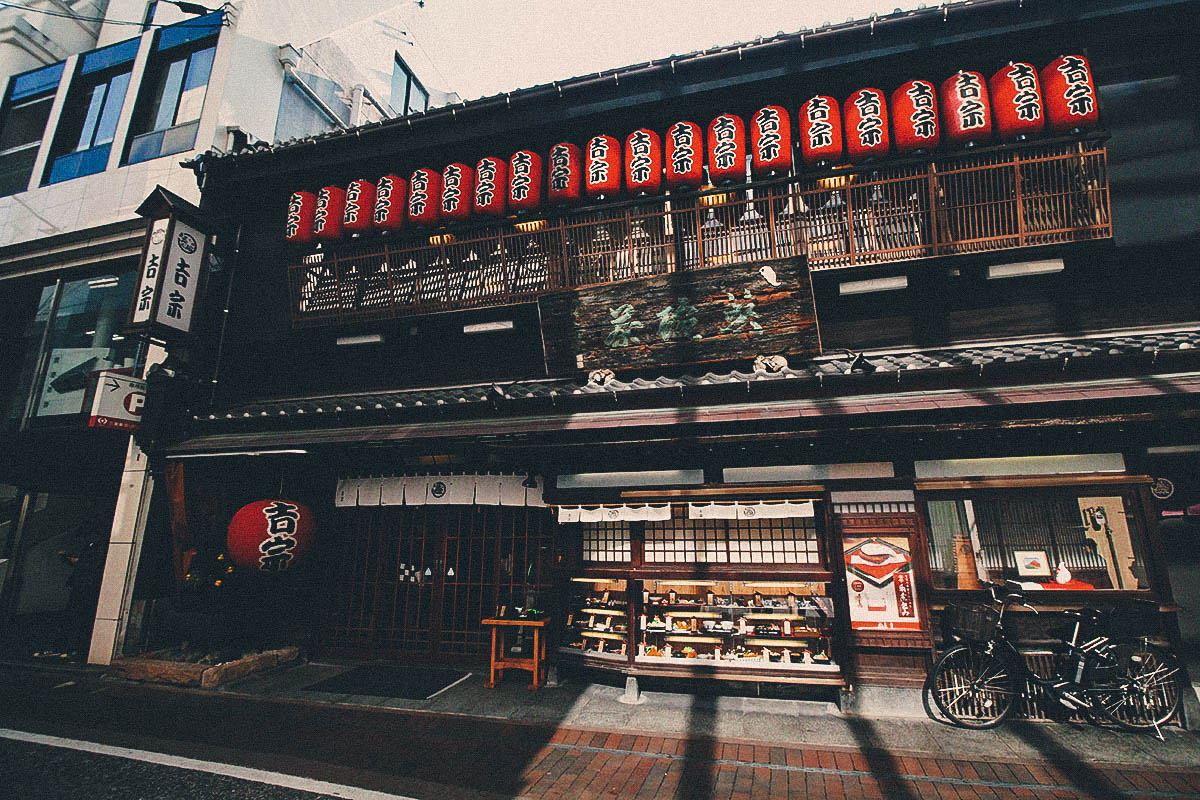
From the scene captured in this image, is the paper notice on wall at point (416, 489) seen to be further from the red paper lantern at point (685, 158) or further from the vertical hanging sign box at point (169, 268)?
the red paper lantern at point (685, 158)

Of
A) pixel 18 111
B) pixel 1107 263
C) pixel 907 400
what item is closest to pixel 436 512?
pixel 907 400

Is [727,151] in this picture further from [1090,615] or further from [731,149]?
[1090,615]

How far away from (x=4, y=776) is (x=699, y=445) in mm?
9798

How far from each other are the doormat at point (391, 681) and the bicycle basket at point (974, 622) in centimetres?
837

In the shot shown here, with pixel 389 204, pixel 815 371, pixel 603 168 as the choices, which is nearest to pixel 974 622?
pixel 815 371

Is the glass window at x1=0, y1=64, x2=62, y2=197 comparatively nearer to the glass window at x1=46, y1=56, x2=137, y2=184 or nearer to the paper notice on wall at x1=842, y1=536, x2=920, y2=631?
the glass window at x1=46, y1=56, x2=137, y2=184

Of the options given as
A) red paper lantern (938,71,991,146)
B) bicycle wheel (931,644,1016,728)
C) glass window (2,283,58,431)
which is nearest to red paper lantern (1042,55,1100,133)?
red paper lantern (938,71,991,146)

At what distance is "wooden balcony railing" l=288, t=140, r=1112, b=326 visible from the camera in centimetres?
860

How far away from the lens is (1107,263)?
882 cm

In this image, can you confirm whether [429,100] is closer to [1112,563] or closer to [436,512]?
[436,512]

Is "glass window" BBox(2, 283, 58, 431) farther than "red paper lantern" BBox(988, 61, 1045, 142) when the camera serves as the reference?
Yes

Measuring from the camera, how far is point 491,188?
11.0 m

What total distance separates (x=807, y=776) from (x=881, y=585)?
10.7 ft

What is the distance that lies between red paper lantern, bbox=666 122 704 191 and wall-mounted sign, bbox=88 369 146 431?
12.7 m
